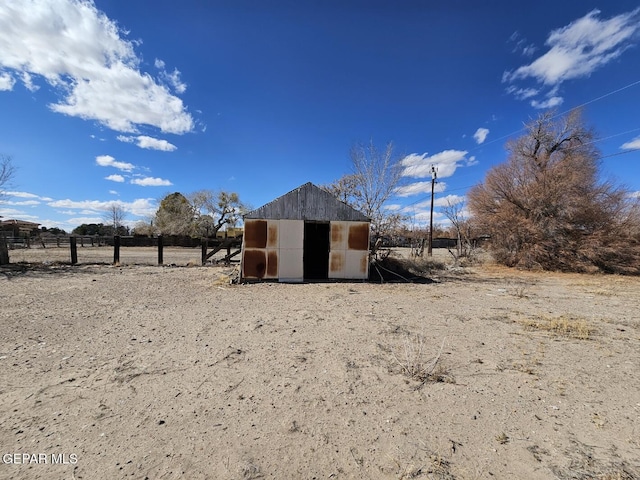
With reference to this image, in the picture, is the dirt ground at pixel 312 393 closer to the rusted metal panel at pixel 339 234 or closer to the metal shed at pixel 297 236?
the metal shed at pixel 297 236

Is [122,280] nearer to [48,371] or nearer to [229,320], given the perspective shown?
[229,320]

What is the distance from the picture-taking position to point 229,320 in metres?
6.48

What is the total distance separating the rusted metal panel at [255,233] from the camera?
1157cm

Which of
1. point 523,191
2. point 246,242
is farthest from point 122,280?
point 523,191

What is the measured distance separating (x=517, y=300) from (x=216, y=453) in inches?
381

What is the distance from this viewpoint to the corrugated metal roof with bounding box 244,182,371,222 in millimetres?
11703

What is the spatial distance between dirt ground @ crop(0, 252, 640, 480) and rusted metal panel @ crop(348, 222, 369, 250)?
16.2 feet

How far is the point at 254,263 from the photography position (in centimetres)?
1165

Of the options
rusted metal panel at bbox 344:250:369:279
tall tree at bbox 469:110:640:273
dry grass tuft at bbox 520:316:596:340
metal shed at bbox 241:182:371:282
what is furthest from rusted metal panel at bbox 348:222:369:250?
tall tree at bbox 469:110:640:273

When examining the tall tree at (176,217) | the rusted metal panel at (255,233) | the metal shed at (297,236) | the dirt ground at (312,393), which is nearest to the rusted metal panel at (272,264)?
the metal shed at (297,236)

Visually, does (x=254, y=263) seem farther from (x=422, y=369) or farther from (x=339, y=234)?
(x=422, y=369)

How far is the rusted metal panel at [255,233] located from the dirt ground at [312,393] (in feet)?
14.1

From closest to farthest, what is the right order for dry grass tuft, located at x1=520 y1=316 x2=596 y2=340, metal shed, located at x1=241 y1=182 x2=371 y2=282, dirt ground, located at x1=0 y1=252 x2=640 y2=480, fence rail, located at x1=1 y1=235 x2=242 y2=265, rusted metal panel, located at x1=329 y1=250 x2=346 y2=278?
1. dirt ground, located at x1=0 y1=252 x2=640 y2=480
2. dry grass tuft, located at x1=520 y1=316 x2=596 y2=340
3. metal shed, located at x1=241 y1=182 x2=371 y2=282
4. rusted metal panel, located at x1=329 y1=250 x2=346 y2=278
5. fence rail, located at x1=1 y1=235 x2=242 y2=265

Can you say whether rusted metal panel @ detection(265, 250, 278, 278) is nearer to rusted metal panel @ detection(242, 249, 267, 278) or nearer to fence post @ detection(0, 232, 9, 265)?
rusted metal panel @ detection(242, 249, 267, 278)
